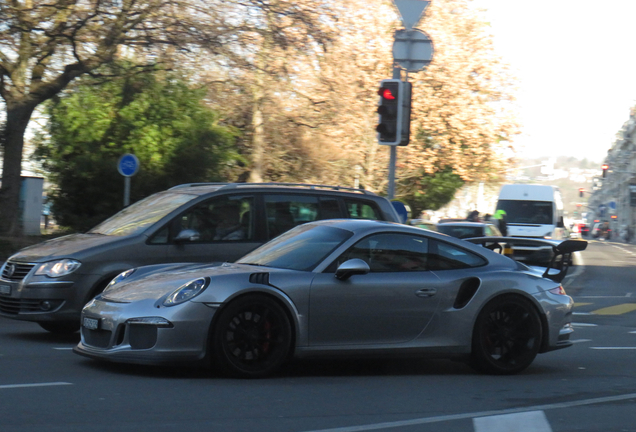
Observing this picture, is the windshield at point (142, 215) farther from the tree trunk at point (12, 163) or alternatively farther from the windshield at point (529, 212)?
the windshield at point (529, 212)

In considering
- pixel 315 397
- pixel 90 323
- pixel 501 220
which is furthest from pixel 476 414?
pixel 501 220

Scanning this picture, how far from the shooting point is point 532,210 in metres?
29.9

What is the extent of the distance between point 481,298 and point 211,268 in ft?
7.38

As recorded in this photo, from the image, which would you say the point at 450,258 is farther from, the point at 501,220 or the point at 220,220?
the point at 501,220

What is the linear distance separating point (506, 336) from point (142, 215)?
3.98 metres

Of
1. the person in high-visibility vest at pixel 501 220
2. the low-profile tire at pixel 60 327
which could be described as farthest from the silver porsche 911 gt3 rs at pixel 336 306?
the person in high-visibility vest at pixel 501 220

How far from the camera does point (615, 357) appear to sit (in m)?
9.34

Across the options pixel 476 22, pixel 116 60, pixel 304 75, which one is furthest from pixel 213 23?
pixel 476 22

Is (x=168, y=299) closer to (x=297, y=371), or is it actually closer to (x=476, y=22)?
(x=297, y=371)

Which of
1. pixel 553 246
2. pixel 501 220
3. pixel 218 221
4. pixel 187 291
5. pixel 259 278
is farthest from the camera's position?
pixel 501 220

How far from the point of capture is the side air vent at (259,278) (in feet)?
22.4

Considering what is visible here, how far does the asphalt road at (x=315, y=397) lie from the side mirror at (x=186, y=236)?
4.77 ft

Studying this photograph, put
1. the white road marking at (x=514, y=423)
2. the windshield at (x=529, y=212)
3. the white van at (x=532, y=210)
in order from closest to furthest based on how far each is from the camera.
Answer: the white road marking at (x=514, y=423) → the white van at (x=532, y=210) → the windshield at (x=529, y=212)

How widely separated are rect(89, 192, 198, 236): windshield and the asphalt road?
126 centimetres
